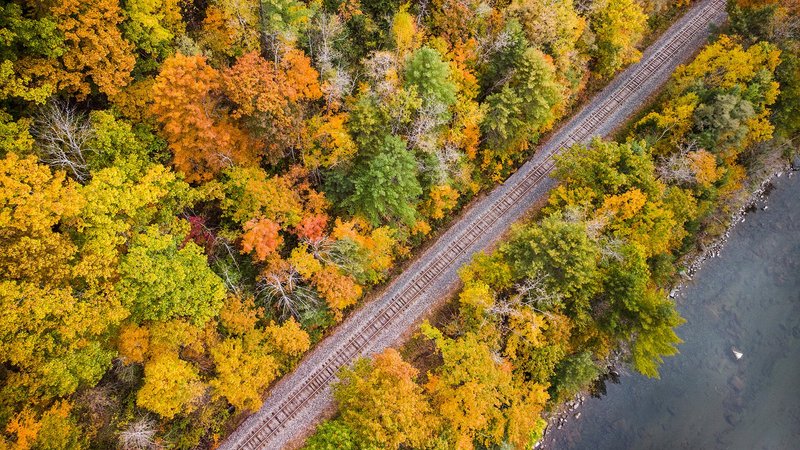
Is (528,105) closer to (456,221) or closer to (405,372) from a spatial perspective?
(456,221)

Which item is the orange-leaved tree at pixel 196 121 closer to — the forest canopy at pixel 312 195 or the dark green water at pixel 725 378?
the forest canopy at pixel 312 195

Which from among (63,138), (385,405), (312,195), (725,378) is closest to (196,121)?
(63,138)

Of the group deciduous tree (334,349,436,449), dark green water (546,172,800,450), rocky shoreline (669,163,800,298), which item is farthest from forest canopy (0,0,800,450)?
dark green water (546,172,800,450)

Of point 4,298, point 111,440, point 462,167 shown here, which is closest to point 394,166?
point 462,167

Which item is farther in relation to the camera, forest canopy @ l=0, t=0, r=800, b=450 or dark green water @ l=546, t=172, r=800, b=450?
dark green water @ l=546, t=172, r=800, b=450

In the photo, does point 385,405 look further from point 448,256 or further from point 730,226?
point 730,226

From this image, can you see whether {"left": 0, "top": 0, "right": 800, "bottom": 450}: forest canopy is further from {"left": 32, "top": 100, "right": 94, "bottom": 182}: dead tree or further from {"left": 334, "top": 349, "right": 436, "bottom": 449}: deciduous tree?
{"left": 32, "top": 100, "right": 94, "bottom": 182}: dead tree
